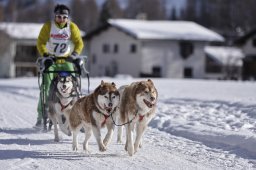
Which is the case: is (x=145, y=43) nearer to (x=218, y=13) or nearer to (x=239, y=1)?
(x=239, y=1)

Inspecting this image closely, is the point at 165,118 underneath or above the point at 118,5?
underneath

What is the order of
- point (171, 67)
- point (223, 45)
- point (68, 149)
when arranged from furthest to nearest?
point (223, 45)
point (171, 67)
point (68, 149)

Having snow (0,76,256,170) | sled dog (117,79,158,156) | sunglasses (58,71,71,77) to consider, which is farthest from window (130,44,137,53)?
sled dog (117,79,158,156)

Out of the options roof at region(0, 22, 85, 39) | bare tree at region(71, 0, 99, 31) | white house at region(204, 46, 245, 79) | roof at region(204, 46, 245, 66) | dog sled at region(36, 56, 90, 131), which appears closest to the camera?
dog sled at region(36, 56, 90, 131)

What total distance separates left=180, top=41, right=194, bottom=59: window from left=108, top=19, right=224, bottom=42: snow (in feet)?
3.19

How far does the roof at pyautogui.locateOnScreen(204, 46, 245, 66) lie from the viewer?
66562mm

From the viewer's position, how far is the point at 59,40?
969cm

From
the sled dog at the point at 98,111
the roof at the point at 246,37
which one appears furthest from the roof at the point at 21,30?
the sled dog at the point at 98,111

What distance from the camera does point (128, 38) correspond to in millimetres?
55688

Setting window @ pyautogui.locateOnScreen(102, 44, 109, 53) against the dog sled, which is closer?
the dog sled

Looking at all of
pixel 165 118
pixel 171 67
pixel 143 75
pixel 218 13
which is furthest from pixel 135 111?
pixel 218 13

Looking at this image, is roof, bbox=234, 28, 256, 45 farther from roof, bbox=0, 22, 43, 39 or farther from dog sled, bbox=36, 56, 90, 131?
dog sled, bbox=36, 56, 90, 131

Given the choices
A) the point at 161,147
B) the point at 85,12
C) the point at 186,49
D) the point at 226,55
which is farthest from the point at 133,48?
the point at 85,12

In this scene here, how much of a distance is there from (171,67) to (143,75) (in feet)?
18.1
